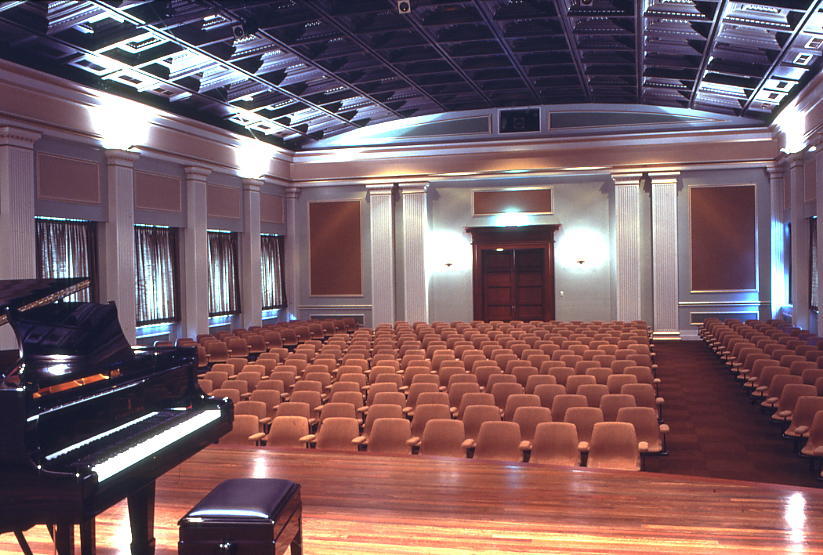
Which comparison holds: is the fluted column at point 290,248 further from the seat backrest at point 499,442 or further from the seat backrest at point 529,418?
the seat backrest at point 499,442

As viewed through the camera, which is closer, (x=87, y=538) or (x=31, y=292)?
(x=87, y=538)

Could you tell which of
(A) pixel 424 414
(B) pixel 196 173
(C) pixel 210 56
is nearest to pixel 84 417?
(A) pixel 424 414

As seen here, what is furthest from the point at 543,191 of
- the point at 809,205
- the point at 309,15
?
the point at 309,15

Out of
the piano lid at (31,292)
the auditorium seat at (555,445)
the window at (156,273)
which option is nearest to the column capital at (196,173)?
the window at (156,273)

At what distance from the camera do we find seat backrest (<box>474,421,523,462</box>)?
20.0 ft

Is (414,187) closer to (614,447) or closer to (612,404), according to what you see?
(612,404)

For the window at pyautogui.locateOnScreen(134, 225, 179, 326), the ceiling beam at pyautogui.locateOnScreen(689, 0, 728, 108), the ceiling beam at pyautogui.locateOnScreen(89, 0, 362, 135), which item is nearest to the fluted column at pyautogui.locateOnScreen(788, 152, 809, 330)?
the ceiling beam at pyautogui.locateOnScreen(689, 0, 728, 108)

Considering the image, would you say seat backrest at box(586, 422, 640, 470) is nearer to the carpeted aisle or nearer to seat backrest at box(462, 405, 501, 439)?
seat backrest at box(462, 405, 501, 439)

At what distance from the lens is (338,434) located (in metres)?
6.57

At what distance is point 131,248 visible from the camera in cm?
1326

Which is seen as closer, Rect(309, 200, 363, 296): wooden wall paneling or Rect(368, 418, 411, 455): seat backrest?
Rect(368, 418, 411, 455): seat backrest

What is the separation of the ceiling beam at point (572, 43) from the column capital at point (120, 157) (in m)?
7.57

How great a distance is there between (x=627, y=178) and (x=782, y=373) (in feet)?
33.1

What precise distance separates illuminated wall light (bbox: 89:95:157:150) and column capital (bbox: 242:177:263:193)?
12.5 ft
